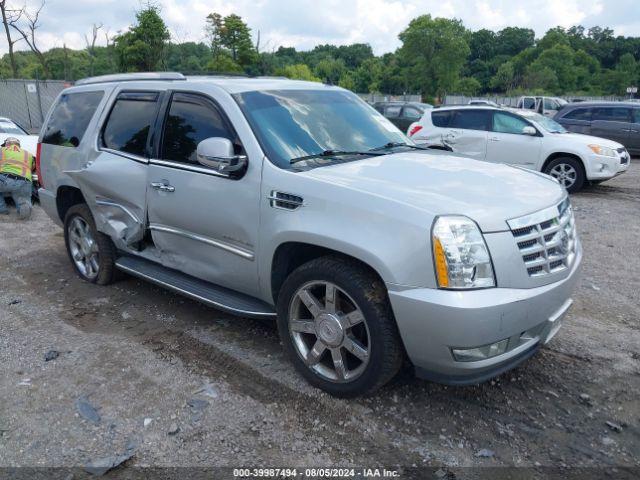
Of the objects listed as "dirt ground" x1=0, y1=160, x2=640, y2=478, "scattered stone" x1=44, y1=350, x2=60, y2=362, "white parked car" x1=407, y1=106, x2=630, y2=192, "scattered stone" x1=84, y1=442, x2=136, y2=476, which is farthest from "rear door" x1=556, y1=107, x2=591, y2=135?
"scattered stone" x1=84, y1=442, x2=136, y2=476

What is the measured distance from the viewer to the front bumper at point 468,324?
267 centimetres

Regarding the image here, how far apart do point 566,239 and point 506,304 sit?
2.66 ft

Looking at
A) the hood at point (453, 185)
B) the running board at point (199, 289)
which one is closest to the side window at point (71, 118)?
the running board at point (199, 289)

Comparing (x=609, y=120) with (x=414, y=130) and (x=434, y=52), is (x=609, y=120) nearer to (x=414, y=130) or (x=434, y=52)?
(x=414, y=130)

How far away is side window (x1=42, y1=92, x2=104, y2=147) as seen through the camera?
5.10 metres

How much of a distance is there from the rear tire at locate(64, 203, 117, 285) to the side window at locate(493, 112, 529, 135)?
8387 millimetres

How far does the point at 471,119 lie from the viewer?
1131cm

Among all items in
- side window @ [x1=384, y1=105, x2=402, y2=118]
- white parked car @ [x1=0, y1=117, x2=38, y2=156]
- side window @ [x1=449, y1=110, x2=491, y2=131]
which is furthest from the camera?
side window @ [x1=384, y1=105, x2=402, y2=118]

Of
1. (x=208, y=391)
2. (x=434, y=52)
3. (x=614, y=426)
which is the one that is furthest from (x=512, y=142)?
(x=434, y=52)

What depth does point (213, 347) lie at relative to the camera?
404 cm

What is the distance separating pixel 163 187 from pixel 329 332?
1803mm

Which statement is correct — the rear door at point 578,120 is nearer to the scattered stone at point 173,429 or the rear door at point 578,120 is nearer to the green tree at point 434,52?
the scattered stone at point 173,429

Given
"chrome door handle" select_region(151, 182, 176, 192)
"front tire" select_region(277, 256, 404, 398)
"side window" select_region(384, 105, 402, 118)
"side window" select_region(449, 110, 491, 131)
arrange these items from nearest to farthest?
"front tire" select_region(277, 256, 404, 398)
"chrome door handle" select_region(151, 182, 176, 192)
"side window" select_region(449, 110, 491, 131)
"side window" select_region(384, 105, 402, 118)

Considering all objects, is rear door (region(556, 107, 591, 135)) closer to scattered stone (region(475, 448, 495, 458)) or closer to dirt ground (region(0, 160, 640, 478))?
dirt ground (region(0, 160, 640, 478))
